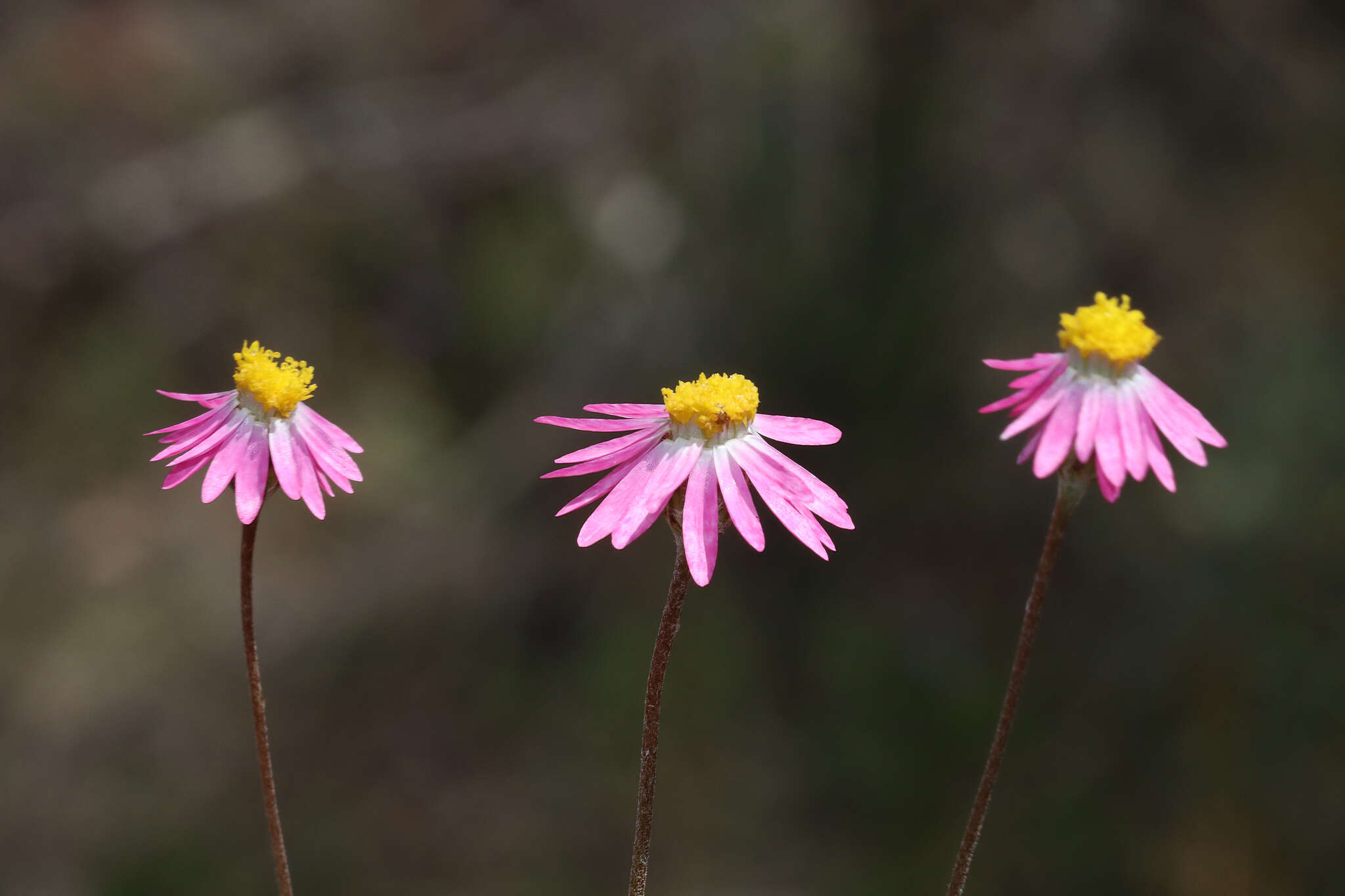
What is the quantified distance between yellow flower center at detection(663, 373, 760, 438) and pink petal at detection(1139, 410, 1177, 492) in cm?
50

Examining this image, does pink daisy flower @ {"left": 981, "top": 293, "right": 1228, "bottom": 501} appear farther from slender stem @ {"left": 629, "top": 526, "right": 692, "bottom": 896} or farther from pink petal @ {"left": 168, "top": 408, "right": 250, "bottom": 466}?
pink petal @ {"left": 168, "top": 408, "right": 250, "bottom": 466}

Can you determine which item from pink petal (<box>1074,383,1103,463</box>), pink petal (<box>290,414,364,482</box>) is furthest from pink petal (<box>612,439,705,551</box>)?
pink petal (<box>1074,383,1103,463</box>)

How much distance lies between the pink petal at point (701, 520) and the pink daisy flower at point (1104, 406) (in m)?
0.37

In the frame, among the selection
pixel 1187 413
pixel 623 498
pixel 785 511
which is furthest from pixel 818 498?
pixel 1187 413

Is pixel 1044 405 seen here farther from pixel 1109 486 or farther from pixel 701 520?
pixel 701 520

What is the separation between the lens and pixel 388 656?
5910 mm

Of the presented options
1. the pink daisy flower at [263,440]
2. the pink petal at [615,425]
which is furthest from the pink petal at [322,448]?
the pink petal at [615,425]

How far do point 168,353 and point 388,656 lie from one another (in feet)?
8.13

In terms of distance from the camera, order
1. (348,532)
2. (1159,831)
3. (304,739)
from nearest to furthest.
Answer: (1159,831)
(304,739)
(348,532)

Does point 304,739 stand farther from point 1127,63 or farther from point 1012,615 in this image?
point 1127,63

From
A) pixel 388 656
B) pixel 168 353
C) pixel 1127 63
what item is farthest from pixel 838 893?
pixel 168 353

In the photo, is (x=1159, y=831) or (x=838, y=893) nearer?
(x=1159, y=831)

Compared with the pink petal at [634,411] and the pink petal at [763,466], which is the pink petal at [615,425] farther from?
the pink petal at [763,466]

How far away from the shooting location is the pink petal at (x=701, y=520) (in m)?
1.26
